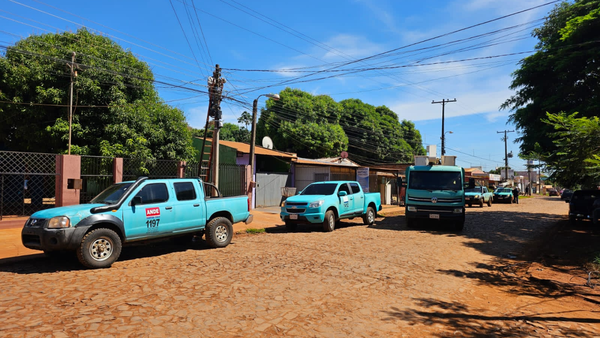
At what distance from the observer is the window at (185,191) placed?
870 centimetres

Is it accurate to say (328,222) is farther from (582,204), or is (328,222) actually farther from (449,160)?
(582,204)

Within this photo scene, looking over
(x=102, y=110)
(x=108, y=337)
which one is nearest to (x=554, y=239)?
(x=108, y=337)

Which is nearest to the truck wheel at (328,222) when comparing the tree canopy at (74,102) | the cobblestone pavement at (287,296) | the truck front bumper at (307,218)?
the truck front bumper at (307,218)

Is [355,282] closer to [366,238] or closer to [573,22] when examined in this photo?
[366,238]

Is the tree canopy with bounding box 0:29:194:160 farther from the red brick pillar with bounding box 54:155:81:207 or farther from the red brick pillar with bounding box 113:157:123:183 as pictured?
the red brick pillar with bounding box 54:155:81:207

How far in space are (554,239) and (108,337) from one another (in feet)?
43.5

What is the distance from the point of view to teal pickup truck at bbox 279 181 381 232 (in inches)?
488

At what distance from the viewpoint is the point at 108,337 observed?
3.92m

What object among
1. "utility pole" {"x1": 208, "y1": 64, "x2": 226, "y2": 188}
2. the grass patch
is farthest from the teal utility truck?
"utility pole" {"x1": 208, "y1": 64, "x2": 226, "y2": 188}

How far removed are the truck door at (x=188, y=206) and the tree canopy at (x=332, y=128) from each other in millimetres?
28503

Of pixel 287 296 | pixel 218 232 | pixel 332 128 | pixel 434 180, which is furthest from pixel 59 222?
pixel 332 128

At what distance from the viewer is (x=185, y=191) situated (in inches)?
348

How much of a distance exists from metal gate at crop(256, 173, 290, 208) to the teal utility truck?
997 centimetres

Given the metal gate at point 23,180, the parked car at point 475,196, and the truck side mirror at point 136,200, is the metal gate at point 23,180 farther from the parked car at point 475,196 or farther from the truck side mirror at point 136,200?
the parked car at point 475,196
